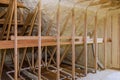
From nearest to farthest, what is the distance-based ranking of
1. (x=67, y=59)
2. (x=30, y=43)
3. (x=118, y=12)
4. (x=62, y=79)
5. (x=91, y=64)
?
(x=30, y=43) < (x=62, y=79) < (x=118, y=12) < (x=91, y=64) < (x=67, y=59)

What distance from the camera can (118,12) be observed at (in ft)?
14.8

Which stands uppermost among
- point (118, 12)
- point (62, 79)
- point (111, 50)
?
point (118, 12)

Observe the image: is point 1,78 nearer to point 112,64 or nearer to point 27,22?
point 27,22

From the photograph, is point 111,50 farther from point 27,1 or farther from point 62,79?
point 27,1

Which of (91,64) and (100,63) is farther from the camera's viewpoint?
(91,64)

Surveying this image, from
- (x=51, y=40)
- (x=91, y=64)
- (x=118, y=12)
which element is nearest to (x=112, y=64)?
(x=91, y=64)

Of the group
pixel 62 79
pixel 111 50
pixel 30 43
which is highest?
pixel 30 43

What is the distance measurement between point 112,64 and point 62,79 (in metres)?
1.88

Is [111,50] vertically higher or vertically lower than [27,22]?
lower

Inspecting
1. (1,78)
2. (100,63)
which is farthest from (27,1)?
(100,63)

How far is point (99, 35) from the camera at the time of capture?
496 centimetres

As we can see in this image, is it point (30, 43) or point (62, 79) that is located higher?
point (30, 43)

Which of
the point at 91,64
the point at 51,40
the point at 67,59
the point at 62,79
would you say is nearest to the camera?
the point at 51,40

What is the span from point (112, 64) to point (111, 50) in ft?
1.39
